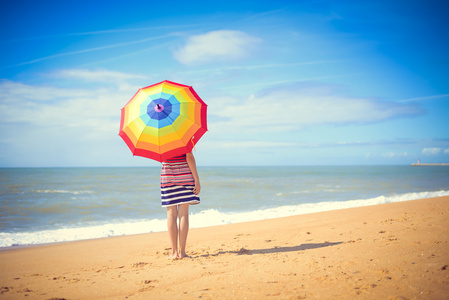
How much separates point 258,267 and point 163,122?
2.30m

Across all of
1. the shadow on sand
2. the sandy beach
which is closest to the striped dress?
the sandy beach

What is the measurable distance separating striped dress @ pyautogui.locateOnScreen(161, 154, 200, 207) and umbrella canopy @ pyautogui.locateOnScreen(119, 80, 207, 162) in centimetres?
29

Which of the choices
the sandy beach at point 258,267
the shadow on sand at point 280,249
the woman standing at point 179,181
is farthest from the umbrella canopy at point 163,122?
the shadow on sand at point 280,249

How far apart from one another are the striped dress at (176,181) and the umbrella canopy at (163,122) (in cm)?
29

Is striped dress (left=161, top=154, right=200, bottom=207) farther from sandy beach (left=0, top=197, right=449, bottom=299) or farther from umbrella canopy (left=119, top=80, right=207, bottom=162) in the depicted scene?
sandy beach (left=0, top=197, right=449, bottom=299)

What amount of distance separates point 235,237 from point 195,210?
5.84 metres

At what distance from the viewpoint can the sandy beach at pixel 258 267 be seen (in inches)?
113

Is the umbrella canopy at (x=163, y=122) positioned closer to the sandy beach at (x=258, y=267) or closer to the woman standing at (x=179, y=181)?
the woman standing at (x=179, y=181)

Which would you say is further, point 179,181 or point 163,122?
point 179,181

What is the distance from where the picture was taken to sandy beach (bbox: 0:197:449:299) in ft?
9.39

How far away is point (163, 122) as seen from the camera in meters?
3.93

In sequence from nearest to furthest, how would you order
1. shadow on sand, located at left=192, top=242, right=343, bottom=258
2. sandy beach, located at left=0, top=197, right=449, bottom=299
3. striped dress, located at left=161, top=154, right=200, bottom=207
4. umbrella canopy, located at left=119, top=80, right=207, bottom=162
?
1. sandy beach, located at left=0, top=197, right=449, bottom=299
2. umbrella canopy, located at left=119, top=80, right=207, bottom=162
3. striped dress, located at left=161, top=154, right=200, bottom=207
4. shadow on sand, located at left=192, top=242, right=343, bottom=258

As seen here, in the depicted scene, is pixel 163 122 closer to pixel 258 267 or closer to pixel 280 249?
pixel 258 267

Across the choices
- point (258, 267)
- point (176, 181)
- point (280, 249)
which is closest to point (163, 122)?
point (176, 181)
